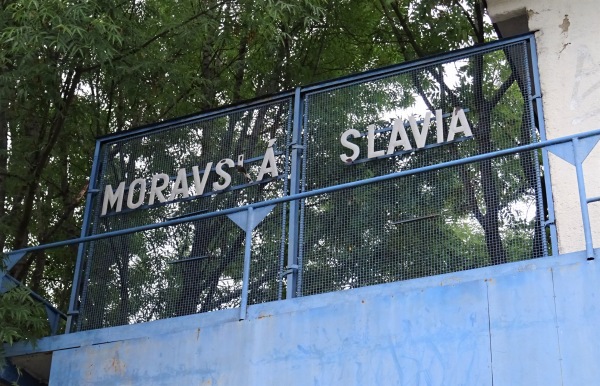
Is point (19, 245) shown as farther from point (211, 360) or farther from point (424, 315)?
point (424, 315)

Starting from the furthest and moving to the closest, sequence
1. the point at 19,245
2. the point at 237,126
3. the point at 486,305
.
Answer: the point at 19,245 < the point at 237,126 < the point at 486,305

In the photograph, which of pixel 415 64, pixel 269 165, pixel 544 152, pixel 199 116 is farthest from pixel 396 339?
pixel 199 116

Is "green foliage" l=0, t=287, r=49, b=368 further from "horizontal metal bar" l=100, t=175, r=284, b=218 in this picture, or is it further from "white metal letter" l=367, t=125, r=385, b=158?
"white metal letter" l=367, t=125, r=385, b=158

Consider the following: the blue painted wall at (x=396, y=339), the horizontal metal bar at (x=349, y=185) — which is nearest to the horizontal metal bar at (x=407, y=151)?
the horizontal metal bar at (x=349, y=185)

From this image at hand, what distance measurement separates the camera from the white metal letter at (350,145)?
9469mm

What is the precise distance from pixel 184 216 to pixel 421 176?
2.48m

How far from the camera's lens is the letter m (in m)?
10.5

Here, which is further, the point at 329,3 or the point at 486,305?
the point at 329,3

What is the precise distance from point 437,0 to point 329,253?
5954 millimetres

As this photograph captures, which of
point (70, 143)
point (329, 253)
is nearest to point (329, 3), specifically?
point (70, 143)

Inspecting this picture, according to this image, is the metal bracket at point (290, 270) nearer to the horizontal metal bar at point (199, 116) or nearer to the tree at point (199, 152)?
the tree at point (199, 152)

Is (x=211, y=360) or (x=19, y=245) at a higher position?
(x=19, y=245)

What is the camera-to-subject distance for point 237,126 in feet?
33.7

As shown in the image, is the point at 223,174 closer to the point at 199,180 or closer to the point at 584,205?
the point at 199,180
